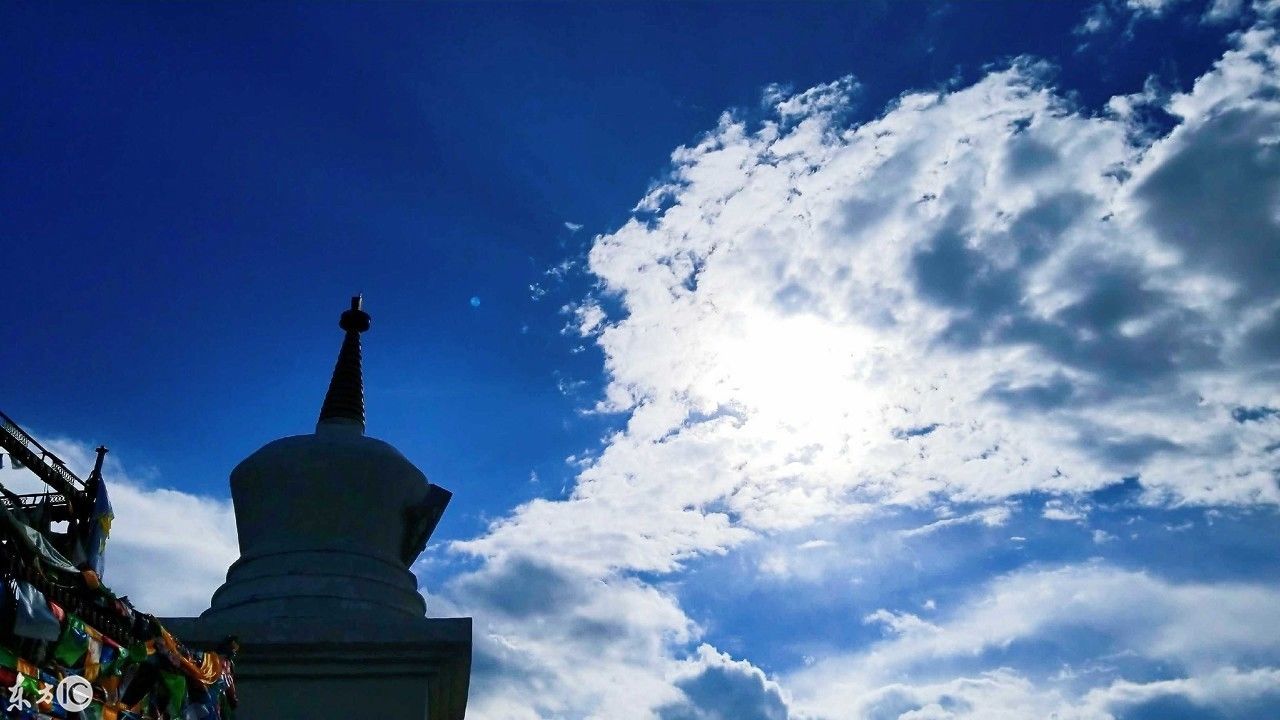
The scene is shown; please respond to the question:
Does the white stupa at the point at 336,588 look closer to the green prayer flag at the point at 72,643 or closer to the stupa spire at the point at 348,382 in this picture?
the stupa spire at the point at 348,382

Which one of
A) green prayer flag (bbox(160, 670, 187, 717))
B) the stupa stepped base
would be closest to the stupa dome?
the stupa stepped base

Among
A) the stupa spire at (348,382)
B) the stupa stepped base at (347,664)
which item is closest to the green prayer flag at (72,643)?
the stupa stepped base at (347,664)

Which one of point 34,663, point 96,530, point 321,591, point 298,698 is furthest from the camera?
→ point 96,530

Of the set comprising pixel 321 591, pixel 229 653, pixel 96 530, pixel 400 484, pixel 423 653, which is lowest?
pixel 229 653

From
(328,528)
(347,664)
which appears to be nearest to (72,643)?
(347,664)

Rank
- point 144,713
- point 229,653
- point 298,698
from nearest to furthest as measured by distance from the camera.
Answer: point 144,713, point 229,653, point 298,698

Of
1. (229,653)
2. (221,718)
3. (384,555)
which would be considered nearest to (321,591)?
(384,555)

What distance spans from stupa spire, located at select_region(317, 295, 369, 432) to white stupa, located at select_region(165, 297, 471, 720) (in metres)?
0.02

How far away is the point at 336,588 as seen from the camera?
352 inches

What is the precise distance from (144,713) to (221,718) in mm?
893

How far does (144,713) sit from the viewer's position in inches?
173

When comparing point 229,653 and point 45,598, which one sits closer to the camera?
point 45,598

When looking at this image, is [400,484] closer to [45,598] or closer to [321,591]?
[321,591]

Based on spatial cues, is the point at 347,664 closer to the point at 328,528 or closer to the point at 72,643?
the point at 328,528
